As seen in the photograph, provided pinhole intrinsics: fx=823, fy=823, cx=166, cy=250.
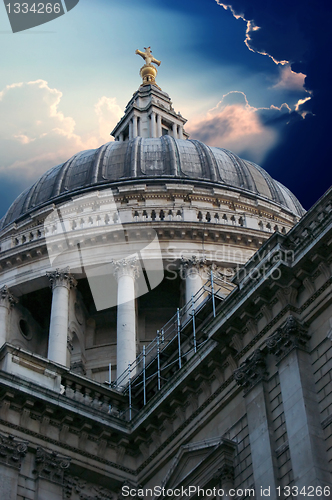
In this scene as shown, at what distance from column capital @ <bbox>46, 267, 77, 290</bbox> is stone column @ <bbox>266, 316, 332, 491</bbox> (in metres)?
21.5

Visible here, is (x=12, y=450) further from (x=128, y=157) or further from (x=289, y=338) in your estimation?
(x=128, y=157)

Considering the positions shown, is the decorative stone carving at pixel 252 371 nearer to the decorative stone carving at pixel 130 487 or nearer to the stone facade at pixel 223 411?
the stone facade at pixel 223 411

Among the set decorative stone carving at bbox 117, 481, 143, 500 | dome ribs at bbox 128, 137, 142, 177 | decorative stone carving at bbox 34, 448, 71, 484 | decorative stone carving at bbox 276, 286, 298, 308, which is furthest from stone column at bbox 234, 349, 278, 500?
dome ribs at bbox 128, 137, 142, 177

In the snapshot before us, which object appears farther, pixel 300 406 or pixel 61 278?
pixel 61 278

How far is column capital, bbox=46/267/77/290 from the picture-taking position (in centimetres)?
4097

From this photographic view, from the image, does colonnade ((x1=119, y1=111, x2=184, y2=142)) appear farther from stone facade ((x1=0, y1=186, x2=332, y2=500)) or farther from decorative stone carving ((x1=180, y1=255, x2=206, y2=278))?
stone facade ((x1=0, y1=186, x2=332, y2=500))

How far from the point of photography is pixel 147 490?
942 inches

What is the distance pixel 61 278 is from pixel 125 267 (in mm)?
3241

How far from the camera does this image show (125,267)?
4100 centimetres

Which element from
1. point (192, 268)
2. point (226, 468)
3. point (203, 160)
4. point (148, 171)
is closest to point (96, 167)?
point (148, 171)

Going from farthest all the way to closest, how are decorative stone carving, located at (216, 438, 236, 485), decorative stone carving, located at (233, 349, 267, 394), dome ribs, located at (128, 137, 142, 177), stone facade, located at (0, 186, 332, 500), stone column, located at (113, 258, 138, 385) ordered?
dome ribs, located at (128, 137, 142, 177)
stone column, located at (113, 258, 138, 385)
decorative stone carving, located at (233, 349, 267, 394)
decorative stone carving, located at (216, 438, 236, 485)
stone facade, located at (0, 186, 332, 500)

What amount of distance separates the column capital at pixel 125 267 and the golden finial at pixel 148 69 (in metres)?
30.9

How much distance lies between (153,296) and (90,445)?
19733 mm

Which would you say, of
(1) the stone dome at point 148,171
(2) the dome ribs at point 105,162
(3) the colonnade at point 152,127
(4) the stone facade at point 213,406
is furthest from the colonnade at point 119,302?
(3) the colonnade at point 152,127
